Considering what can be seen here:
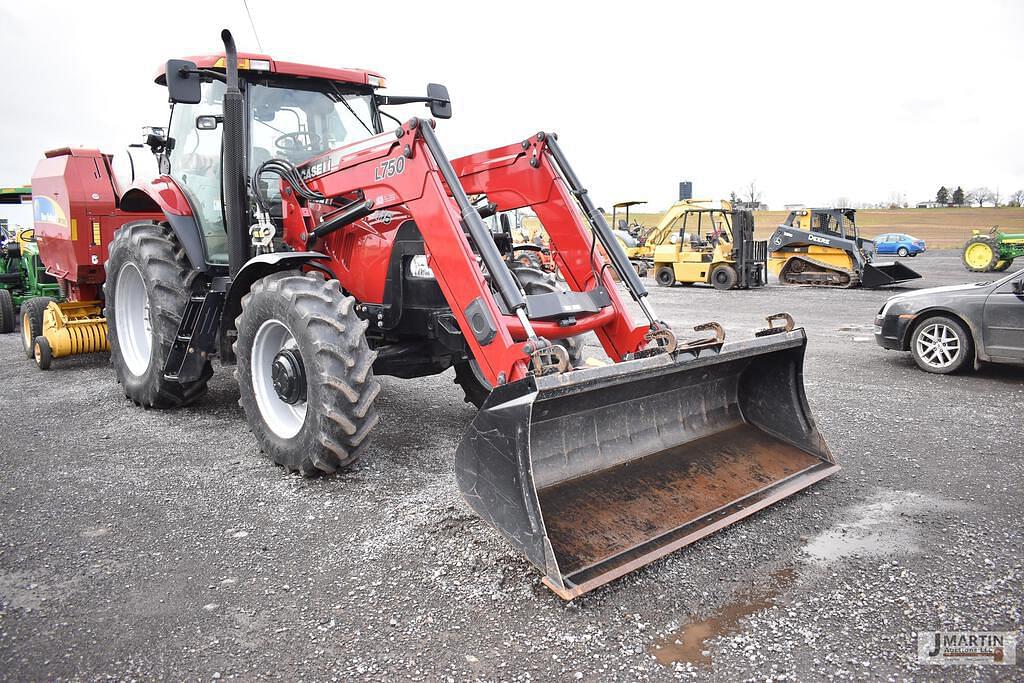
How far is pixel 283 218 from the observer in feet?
17.6

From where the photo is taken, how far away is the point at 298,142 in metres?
5.48

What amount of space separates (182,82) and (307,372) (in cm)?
214

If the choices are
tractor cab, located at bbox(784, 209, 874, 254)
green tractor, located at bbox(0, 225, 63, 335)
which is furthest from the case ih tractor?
tractor cab, located at bbox(784, 209, 874, 254)

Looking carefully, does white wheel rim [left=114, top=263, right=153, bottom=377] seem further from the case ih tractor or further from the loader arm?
the loader arm

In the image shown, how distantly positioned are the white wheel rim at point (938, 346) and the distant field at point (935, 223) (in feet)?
122

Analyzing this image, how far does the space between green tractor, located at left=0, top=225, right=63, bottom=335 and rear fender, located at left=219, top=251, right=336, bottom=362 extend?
5.27m

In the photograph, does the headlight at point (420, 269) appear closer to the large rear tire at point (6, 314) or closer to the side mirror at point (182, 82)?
the side mirror at point (182, 82)

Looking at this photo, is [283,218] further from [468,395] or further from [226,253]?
[468,395]

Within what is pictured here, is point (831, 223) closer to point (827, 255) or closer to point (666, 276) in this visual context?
point (827, 255)

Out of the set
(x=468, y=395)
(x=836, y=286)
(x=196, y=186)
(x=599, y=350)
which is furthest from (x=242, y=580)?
(x=836, y=286)

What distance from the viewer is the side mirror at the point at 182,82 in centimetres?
455

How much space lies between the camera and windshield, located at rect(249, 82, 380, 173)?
5.29m

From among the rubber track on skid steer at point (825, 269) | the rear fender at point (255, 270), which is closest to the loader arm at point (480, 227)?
the rear fender at point (255, 270)

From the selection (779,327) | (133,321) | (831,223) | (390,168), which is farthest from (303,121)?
(831,223)
